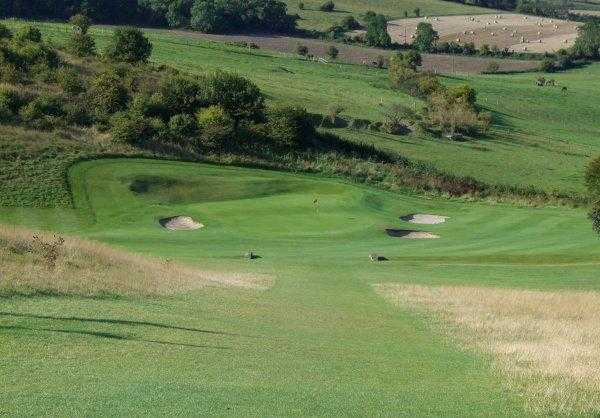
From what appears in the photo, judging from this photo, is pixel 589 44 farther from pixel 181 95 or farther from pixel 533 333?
pixel 533 333

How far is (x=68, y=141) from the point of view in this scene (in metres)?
63.9

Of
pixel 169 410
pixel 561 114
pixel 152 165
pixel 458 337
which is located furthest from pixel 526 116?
pixel 169 410

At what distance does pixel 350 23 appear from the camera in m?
159

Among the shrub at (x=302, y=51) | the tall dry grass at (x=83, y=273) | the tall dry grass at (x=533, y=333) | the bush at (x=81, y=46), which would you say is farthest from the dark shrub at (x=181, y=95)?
the shrub at (x=302, y=51)

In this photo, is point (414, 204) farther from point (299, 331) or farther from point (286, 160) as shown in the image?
point (299, 331)

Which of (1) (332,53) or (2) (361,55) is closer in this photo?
(1) (332,53)

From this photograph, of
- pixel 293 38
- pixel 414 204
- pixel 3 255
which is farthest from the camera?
pixel 293 38

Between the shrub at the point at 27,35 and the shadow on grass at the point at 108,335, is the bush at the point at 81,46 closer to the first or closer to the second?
the shrub at the point at 27,35

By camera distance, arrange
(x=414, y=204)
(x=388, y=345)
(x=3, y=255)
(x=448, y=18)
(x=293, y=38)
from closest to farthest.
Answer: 1. (x=388, y=345)
2. (x=3, y=255)
3. (x=414, y=204)
4. (x=293, y=38)
5. (x=448, y=18)

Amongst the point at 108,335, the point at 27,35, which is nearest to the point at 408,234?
the point at 108,335

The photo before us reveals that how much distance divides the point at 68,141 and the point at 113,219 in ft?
46.1

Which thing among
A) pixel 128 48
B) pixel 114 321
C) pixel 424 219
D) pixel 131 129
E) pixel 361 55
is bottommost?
pixel 424 219

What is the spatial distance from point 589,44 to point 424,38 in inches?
1059

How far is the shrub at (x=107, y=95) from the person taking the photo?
70500 mm
